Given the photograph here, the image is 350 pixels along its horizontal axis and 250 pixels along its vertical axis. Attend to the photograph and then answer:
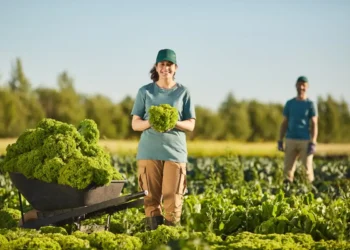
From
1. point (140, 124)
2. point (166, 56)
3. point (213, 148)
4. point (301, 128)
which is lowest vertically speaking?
point (213, 148)

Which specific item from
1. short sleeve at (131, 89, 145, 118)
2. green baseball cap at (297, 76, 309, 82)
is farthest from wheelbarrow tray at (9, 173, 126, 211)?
green baseball cap at (297, 76, 309, 82)

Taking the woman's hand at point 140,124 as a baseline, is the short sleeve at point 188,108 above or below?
above

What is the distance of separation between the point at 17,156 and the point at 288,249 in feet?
9.51

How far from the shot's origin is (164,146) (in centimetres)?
659

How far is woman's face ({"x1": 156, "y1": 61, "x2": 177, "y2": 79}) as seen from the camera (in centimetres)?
671

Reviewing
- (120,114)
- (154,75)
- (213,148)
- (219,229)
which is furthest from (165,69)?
(120,114)

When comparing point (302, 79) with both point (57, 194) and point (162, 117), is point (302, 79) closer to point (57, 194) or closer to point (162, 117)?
point (162, 117)

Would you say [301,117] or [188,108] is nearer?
[188,108]

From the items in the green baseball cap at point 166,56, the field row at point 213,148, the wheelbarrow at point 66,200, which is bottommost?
the field row at point 213,148

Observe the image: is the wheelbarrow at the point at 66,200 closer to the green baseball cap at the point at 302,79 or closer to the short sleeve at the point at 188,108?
the short sleeve at the point at 188,108

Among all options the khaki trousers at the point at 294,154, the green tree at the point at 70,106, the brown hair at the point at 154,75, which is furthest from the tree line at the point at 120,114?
the brown hair at the point at 154,75

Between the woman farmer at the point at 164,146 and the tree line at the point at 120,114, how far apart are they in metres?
21.6

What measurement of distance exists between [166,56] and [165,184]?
129 cm

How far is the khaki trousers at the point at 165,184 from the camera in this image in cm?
663
